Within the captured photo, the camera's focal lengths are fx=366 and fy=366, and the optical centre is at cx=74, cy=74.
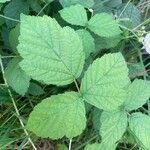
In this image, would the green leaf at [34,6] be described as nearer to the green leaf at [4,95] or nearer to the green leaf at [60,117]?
the green leaf at [4,95]

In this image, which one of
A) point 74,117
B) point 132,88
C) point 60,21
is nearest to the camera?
point 74,117

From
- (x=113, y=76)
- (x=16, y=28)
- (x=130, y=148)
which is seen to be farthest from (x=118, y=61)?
(x=130, y=148)

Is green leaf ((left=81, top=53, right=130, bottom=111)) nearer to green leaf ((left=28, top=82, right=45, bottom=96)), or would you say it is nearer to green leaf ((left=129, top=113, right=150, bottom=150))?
green leaf ((left=129, top=113, right=150, bottom=150))

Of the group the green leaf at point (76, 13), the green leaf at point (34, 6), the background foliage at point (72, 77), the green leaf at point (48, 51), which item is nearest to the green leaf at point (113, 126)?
the background foliage at point (72, 77)

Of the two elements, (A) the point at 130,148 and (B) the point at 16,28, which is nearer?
(B) the point at 16,28

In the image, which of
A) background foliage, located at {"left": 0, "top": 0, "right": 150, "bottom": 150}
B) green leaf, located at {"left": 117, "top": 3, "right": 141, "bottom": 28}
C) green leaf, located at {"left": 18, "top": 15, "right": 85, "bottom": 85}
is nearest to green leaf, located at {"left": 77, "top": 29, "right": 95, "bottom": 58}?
background foliage, located at {"left": 0, "top": 0, "right": 150, "bottom": 150}

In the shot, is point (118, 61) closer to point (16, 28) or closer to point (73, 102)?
point (73, 102)
